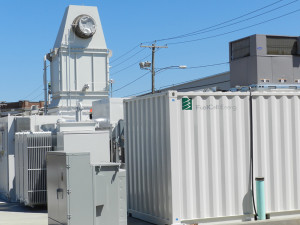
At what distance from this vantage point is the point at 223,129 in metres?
8.69

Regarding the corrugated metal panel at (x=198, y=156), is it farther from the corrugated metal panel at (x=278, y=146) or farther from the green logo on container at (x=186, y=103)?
the corrugated metal panel at (x=278, y=146)

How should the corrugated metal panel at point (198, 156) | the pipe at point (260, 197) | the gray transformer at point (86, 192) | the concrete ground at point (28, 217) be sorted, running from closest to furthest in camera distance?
the gray transformer at point (86, 192)
the corrugated metal panel at point (198, 156)
the pipe at point (260, 197)
the concrete ground at point (28, 217)

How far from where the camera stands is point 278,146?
906 cm

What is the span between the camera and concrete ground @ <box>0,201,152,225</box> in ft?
34.1

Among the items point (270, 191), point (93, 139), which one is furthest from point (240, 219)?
point (93, 139)

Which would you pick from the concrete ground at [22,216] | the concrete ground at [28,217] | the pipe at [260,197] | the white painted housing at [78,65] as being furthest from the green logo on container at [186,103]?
the white painted housing at [78,65]

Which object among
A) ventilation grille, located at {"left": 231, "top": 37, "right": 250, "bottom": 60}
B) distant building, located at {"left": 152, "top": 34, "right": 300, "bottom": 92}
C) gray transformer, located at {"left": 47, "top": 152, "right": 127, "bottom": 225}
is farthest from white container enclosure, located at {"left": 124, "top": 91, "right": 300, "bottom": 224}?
ventilation grille, located at {"left": 231, "top": 37, "right": 250, "bottom": 60}

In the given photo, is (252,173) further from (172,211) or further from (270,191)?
Result: (172,211)

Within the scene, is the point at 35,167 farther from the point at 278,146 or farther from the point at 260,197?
the point at 278,146

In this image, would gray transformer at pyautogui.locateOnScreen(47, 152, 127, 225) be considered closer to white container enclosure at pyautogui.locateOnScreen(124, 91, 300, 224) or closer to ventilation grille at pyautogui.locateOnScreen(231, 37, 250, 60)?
white container enclosure at pyautogui.locateOnScreen(124, 91, 300, 224)

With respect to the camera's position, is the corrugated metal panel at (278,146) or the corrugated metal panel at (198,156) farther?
the corrugated metal panel at (278,146)

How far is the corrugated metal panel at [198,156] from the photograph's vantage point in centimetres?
834

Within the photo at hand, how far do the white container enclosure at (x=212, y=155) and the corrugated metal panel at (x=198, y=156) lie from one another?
0.06ft

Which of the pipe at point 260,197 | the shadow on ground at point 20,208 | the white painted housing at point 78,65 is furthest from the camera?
the white painted housing at point 78,65
